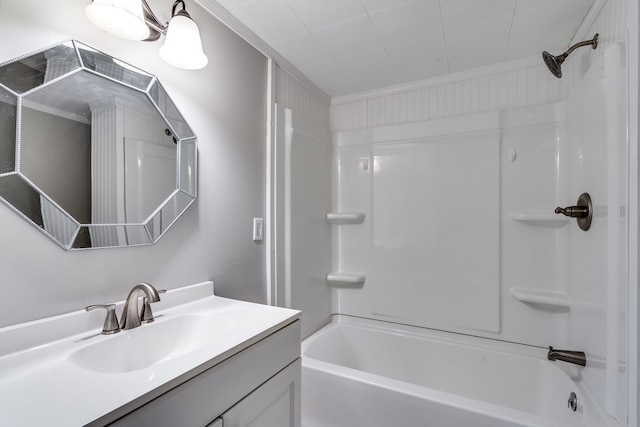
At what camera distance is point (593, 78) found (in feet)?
4.02

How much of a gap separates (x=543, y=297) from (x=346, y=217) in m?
1.29

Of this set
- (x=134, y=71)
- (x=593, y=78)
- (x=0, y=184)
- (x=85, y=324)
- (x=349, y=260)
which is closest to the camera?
(x=0, y=184)

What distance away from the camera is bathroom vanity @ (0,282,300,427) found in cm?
55

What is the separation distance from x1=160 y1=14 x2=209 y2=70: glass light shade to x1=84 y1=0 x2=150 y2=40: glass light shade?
0.10 meters

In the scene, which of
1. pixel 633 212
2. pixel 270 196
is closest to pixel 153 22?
pixel 270 196

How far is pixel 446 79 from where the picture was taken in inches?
77.2

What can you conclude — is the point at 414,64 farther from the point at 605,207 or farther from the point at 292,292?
the point at 292,292

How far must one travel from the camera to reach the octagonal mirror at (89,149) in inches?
30.3

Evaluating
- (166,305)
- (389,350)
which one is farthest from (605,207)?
(166,305)

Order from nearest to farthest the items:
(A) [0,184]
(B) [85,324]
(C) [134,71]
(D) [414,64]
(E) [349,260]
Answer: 1. (A) [0,184]
2. (B) [85,324]
3. (C) [134,71]
4. (D) [414,64]
5. (E) [349,260]

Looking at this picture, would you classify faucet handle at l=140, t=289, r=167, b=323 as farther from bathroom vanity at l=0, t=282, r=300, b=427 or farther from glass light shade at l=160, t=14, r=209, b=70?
glass light shade at l=160, t=14, r=209, b=70

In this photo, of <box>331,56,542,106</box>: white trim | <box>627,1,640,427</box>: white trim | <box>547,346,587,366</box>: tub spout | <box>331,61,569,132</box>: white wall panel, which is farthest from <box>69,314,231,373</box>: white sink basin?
<box>331,56,542,106</box>: white trim

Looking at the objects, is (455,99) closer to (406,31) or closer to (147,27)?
(406,31)

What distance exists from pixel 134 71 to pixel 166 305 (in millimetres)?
869
